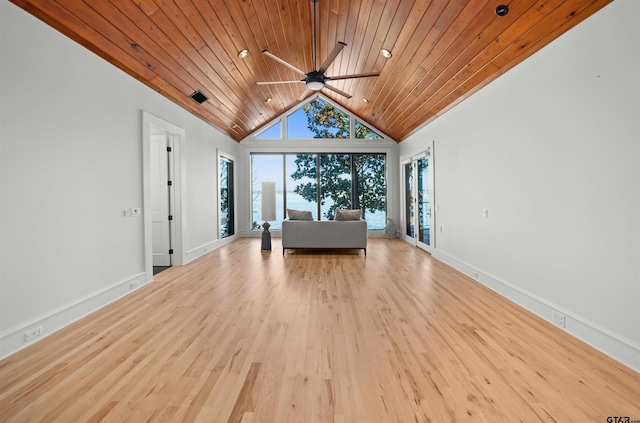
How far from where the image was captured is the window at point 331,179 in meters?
8.62

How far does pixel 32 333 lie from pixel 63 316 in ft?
1.00

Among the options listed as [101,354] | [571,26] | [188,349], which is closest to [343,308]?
[188,349]

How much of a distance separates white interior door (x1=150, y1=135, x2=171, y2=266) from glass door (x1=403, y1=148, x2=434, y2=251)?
4713 millimetres

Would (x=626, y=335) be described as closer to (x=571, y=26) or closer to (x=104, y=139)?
(x=571, y=26)

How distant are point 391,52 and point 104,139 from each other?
3.75 meters

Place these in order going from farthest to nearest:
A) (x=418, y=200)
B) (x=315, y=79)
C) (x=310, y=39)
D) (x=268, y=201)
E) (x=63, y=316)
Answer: (x=418, y=200)
(x=268, y=201)
(x=310, y=39)
(x=315, y=79)
(x=63, y=316)

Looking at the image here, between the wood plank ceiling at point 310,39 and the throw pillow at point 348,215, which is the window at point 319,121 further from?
the throw pillow at point 348,215

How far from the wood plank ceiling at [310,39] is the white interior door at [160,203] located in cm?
92

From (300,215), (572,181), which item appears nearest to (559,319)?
(572,181)

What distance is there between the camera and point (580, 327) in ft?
7.86

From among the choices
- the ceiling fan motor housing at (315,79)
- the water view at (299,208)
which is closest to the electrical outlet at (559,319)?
the ceiling fan motor housing at (315,79)

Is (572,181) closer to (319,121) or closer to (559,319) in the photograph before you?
(559,319)

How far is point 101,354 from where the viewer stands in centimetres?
218

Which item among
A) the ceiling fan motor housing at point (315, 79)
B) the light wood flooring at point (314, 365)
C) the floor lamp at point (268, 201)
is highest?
the ceiling fan motor housing at point (315, 79)
